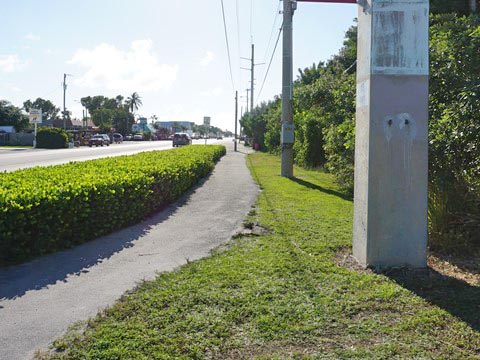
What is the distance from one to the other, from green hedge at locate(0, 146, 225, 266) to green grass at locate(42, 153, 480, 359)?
175cm

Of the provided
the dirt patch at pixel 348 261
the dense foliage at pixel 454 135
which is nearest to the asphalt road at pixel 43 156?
the dirt patch at pixel 348 261

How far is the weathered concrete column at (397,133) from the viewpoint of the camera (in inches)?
200

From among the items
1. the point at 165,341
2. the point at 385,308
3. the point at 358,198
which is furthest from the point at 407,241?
the point at 165,341

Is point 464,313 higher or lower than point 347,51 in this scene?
lower

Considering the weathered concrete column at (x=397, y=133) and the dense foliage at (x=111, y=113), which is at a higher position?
the dense foliage at (x=111, y=113)

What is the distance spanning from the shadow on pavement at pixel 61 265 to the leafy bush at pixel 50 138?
1654 inches

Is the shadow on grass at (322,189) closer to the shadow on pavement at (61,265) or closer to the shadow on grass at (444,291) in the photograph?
the shadow on pavement at (61,265)

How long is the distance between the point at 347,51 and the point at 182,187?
17.1 metres

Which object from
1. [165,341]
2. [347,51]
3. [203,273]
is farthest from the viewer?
[347,51]

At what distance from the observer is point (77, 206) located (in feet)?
20.1

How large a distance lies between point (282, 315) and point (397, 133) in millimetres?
2422

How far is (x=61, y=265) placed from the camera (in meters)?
5.37

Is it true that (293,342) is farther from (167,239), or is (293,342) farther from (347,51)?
(347,51)

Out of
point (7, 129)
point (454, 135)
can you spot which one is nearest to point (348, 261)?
point (454, 135)
